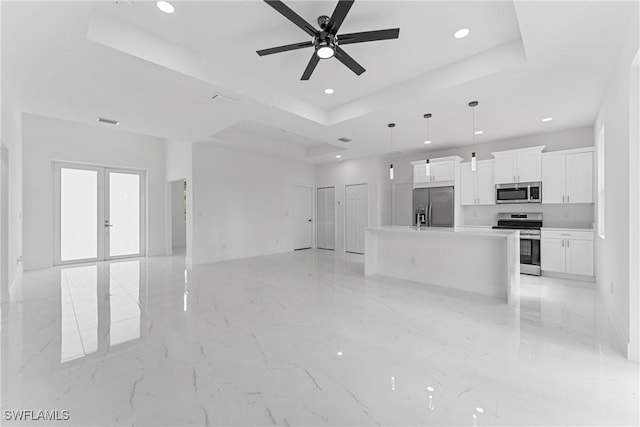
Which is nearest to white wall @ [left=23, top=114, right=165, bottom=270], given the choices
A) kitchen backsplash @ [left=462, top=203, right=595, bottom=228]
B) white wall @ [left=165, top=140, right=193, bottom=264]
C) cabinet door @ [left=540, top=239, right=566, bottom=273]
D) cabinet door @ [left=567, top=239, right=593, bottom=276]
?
white wall @ [left=165, top=140, right=193, bottom=264]

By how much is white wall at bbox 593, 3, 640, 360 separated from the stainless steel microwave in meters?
2.08

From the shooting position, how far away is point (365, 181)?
8.04 metres

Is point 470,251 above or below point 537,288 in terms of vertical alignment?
above

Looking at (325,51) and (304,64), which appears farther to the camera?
(304,64)

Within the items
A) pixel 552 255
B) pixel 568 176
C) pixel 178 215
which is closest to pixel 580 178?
pixel 568 176

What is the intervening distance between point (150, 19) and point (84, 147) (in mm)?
5314

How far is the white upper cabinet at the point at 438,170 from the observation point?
6.21 m

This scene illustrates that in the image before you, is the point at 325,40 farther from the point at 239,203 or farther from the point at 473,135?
the point at 239,203

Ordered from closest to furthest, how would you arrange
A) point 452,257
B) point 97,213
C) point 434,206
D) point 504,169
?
point 452,257
point 504,169
point 434,206
point 97,213

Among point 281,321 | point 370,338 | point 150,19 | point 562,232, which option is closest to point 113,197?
point 150,19

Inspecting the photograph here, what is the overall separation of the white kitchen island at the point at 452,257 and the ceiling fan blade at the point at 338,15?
299 cm

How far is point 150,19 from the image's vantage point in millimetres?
2672

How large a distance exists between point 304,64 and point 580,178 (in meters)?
5.03

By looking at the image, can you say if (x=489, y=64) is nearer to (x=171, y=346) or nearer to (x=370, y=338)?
(x=370, y=338)
